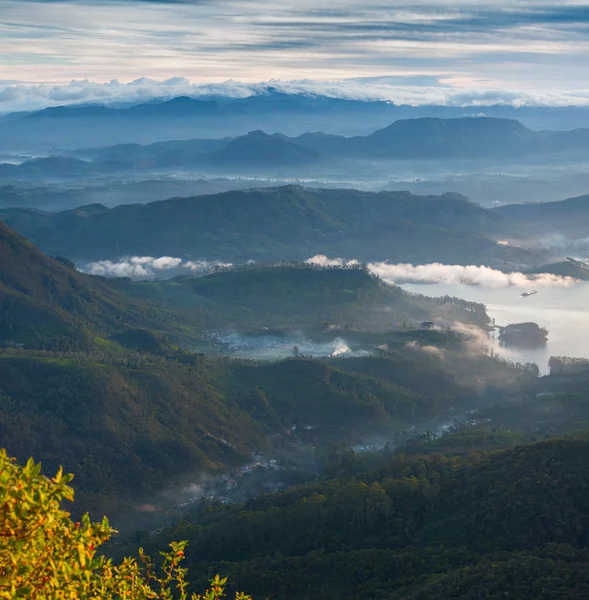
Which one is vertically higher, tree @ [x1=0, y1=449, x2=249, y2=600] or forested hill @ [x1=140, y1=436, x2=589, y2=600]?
tree @ [x1=0, y1=449, x2=249, y2=600]

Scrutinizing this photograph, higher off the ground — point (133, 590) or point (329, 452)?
point (133, 590)

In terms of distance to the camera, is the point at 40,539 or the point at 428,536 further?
the point at 428,536

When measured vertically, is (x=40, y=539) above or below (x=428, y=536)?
above

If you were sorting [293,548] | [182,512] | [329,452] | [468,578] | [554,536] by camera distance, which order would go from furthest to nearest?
[329,452], [182,512], [293,548], [554,536], [468,578]

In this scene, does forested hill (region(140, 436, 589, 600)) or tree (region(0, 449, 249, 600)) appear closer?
tree (region(0, 449, 249, 600))

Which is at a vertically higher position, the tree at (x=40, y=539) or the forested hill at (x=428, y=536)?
the tree at (x=40, y=539)

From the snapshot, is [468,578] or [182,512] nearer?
[468,578]

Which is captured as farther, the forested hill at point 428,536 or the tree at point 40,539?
the forested hill at point 428,536

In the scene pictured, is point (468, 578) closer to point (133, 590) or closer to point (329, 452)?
point (133, 590)

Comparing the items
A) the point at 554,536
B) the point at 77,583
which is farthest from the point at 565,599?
the point at 77,583

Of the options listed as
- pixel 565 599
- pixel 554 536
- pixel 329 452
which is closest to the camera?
pixel 565 599

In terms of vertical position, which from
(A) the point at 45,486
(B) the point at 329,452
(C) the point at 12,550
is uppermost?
(A) the point at 45,486
